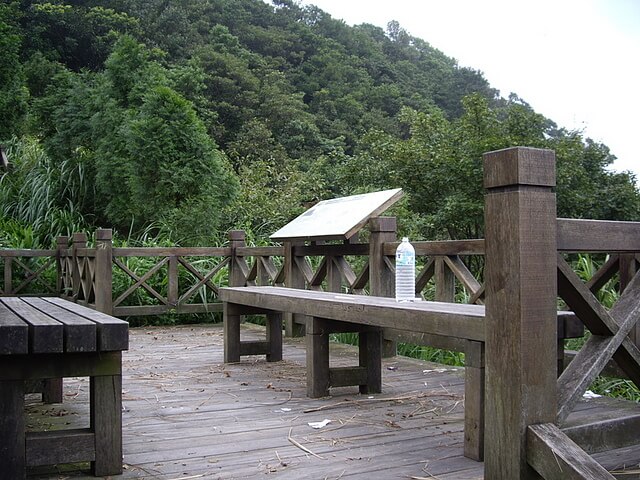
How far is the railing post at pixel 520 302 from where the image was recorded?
223 cm

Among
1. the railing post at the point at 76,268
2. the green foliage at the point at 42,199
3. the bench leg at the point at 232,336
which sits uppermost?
the green foliage at the point at 42,199

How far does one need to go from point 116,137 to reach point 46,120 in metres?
4.42

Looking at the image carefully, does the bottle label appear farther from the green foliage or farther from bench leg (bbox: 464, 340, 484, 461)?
the green foliage

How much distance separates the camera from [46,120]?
1606 cm

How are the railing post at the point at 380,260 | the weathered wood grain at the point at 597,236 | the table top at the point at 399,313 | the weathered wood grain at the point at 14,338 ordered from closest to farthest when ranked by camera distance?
the weathered wood grain at the point at 597,236
the weathered wood grain at the point at 14,338
the table top at the point at 399,313
the railing post at the point at 380,260

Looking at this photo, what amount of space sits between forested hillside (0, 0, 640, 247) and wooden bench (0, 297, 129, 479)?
7.73m

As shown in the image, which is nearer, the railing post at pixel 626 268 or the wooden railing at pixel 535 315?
the wooden railing at pixel 535 315

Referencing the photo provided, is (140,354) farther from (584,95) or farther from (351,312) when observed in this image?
(584,95)

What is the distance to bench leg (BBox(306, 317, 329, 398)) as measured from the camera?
4324 millimetres

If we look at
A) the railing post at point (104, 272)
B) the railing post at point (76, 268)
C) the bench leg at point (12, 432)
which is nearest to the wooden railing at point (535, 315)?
the bench leg at point (12, 432)

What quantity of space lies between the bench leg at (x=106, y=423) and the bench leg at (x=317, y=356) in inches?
64.9

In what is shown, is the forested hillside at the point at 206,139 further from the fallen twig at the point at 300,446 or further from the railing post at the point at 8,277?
the fallen twig at the point at 300,446

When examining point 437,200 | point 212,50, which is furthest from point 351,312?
point 212,50

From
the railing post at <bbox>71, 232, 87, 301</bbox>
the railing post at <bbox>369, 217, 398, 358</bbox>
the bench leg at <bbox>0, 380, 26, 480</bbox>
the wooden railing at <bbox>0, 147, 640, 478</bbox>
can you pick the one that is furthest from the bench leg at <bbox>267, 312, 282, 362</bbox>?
the railing post at <bbox>71, 232, 87, 301</bbox>
